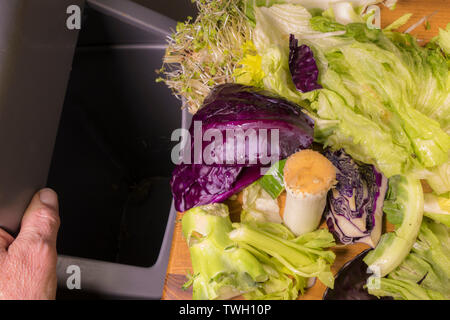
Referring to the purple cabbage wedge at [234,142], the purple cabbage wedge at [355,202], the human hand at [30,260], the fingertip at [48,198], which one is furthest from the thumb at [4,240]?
the purple cabbage wedge at [355,202]

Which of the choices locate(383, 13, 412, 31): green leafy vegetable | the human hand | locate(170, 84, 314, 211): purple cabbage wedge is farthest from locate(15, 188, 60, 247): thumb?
locate(383, 13, 412, 31): green leafy vegetable

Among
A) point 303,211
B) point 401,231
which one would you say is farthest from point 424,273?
point 303,211

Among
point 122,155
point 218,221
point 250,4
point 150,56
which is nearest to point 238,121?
point 218,221

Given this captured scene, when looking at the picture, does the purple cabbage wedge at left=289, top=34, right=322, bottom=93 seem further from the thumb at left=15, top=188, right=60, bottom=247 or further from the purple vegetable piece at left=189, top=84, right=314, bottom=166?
the thumb at left=15, top=188, right=60, bottom=247

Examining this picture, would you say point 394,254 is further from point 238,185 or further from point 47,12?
point 47,12

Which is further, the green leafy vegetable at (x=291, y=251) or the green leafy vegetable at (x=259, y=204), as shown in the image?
the green leafy vegetable at (x=259, y=204)

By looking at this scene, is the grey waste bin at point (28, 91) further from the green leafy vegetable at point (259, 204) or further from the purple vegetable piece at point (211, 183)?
the green leafy vegetable at point (259, 204)
